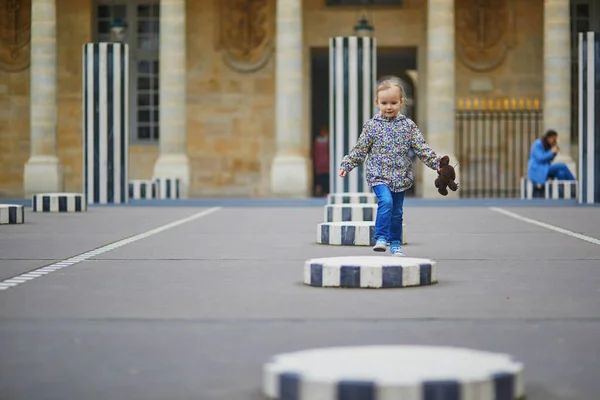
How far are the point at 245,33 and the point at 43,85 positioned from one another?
245 inches

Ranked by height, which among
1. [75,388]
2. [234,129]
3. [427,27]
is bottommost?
[75,388]

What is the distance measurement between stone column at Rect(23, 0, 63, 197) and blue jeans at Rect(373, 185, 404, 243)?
85.2 feet

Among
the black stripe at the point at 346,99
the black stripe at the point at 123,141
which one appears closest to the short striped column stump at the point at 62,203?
the black stripe at the point at 123,141

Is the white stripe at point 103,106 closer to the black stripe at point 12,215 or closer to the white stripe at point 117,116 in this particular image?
the white stripe at point 117,116

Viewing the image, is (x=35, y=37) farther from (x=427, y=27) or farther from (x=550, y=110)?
(x=550, y=110)

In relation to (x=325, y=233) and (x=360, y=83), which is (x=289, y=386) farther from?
(x=360, y=83)

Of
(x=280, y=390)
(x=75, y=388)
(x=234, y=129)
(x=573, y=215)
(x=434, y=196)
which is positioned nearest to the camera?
(x=280, y=390)

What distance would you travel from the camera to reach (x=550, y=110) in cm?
3591

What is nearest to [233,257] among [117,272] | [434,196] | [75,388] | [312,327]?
[117,272]

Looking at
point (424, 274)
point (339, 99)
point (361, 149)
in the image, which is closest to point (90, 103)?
point (339, 99)

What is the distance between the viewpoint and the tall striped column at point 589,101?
84.2 feet

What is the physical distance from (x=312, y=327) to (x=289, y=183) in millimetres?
28219

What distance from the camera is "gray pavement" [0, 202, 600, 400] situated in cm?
563

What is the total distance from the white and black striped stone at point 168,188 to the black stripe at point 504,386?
2893 centimetres
